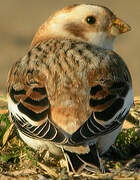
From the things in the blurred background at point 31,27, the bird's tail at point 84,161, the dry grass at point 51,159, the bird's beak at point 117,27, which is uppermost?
the bird's beak at point 117,27

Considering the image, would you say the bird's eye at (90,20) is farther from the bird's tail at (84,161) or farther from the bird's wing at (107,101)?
the bird's tail at (84,161)

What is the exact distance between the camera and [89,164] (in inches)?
183

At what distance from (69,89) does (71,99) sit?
4.0 inches

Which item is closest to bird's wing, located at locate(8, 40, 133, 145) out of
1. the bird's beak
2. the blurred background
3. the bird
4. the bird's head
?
the bird

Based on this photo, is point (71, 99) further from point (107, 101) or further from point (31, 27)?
point (31, 27)

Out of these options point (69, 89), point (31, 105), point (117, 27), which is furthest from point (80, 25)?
point (31, 105)

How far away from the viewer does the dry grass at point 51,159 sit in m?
4.68

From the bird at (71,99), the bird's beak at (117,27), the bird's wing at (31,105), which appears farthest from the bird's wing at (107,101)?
the bird's beak at (117,27)

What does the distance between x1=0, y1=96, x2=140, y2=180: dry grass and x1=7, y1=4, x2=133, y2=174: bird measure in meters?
0.10

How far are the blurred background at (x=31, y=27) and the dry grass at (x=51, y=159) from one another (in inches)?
166

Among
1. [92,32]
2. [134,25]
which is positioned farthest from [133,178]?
[134,25]

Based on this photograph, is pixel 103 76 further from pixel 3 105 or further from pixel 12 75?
pixel 3 105

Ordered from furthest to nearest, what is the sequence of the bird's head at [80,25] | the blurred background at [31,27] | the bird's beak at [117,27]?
the blurred background at [31,27], the bird's beak at [117,27], the bird's head at [80,25]

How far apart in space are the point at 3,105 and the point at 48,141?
1395mm
